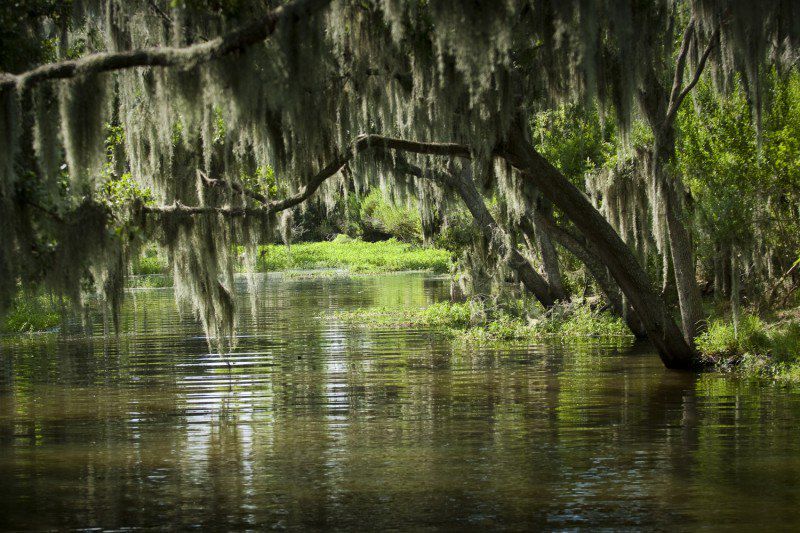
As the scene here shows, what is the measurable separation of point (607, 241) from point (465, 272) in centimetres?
928

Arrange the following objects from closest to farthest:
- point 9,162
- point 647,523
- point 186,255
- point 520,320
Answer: point 647,523, point 9,162, point 186,255, point 520,320

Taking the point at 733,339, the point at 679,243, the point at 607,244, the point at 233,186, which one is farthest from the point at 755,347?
the point at 233,186

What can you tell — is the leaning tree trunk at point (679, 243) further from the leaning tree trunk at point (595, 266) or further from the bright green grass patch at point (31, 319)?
the bright green grass patch at point (31, 319)

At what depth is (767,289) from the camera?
57.9 ft

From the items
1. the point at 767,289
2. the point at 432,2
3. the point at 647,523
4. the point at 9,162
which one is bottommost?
the point at 647,523

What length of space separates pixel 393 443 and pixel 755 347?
6671mm

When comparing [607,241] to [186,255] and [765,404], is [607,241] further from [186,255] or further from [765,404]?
[186,255]

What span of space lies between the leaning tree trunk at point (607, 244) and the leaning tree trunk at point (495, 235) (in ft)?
22.3

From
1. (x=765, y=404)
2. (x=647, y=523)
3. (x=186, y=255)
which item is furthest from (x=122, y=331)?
(x=647, y=523)

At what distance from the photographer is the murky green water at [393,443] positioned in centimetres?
814

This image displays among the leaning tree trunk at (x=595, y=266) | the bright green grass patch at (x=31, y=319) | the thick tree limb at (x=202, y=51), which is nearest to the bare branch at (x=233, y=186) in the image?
the thick tree limb at (x=202, y=51)

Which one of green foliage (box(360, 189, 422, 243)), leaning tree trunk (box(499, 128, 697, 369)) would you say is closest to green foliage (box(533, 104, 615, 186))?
leaning tree trunk (box(499, 128, 697, 369))

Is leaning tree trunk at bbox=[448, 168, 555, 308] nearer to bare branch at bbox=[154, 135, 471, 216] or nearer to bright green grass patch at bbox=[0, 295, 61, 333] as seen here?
bare branch at bbox=[154, 135, 471, 216]

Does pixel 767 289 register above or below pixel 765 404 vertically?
above
